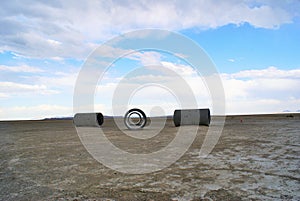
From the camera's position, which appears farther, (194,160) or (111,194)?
(194,160)

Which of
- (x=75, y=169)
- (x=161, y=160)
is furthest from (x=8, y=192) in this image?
(x=161, y=160)

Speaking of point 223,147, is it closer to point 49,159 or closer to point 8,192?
point 49,159

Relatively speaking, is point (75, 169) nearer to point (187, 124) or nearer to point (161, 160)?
point (161, 160)

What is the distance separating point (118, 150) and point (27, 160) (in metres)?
2.84

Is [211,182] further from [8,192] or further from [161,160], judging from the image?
[8,192]

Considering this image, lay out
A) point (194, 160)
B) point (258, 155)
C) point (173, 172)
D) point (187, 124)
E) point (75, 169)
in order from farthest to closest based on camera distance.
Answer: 1. point (187, 124)
2. point (258, 155)
3. point (194, 160)
4. point (75, 169)
5. point (173, 172)

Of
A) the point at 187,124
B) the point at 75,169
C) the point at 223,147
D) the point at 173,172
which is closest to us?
the point at 173,172

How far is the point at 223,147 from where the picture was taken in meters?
8.44

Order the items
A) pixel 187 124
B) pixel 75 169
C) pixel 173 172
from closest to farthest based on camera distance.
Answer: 1. pixel 173 172
2. pixel 75 169
3. pixel 187 124

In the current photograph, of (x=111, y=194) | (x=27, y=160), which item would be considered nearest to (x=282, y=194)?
(x=111, y=194)

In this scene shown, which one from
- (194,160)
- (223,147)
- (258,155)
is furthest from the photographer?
(223,147)

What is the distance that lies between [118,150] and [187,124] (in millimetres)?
9627

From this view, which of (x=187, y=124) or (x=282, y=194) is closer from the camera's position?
(x=282, y=194)

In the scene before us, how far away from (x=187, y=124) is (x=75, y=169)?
12.3 m
